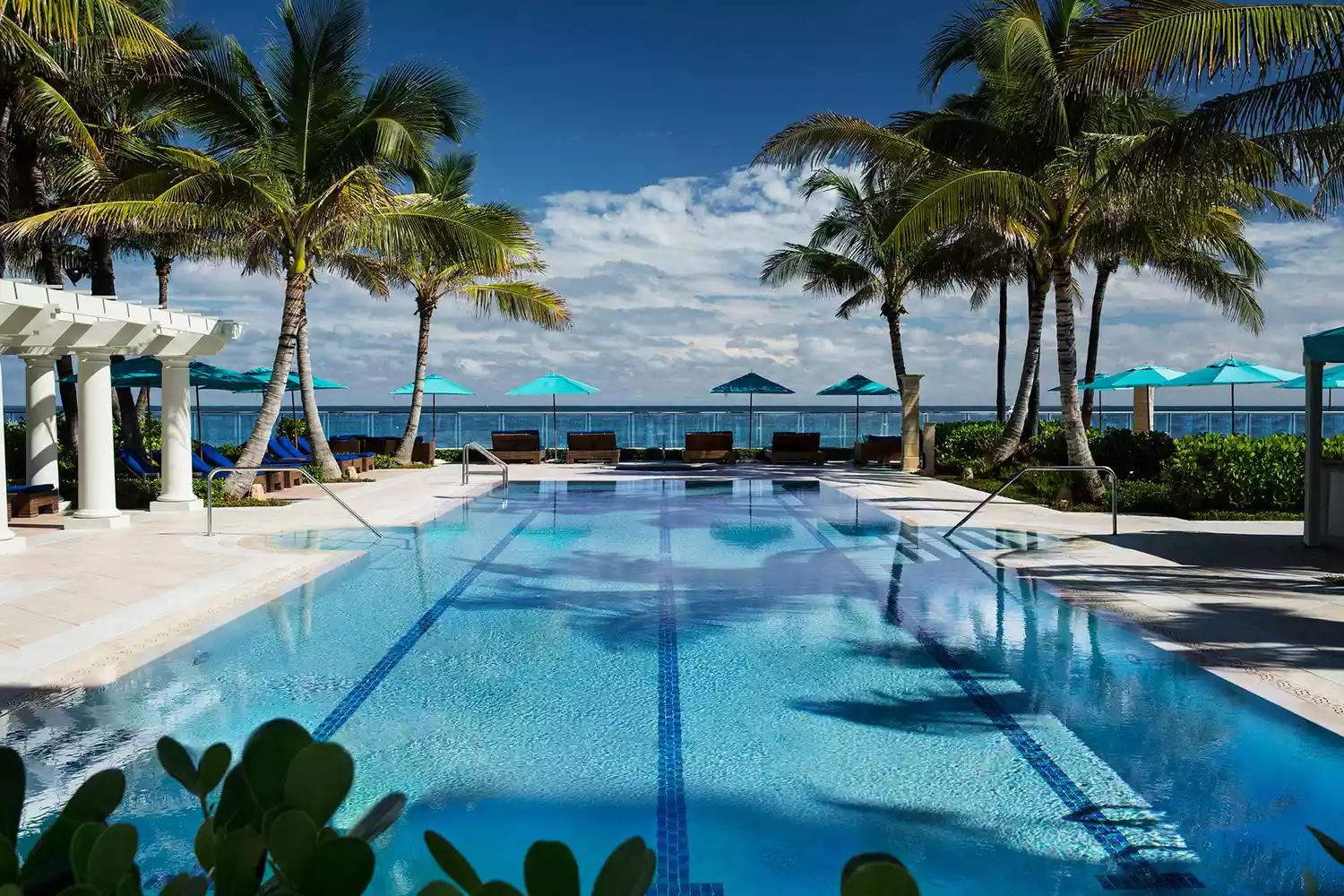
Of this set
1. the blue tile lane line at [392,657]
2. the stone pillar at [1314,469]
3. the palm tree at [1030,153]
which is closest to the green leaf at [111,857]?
the blue tile lane line at [392,657]

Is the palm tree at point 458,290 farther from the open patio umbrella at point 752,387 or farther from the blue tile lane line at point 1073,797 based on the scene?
the blue tile lane line at point 1073,797

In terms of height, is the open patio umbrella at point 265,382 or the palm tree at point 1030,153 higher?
the palm tree at point 1030,153

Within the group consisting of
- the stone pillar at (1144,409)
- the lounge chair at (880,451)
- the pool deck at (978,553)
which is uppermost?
the stone pillar at (1144,409)

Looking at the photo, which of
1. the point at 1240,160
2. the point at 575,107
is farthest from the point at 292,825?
the point at 575,107

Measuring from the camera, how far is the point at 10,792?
1037 mm

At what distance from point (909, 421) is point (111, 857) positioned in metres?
21.9

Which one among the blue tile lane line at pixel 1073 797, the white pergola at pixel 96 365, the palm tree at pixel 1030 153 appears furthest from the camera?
the palm tree at pixel 1030 153

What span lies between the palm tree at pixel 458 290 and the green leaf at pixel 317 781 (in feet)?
70.8

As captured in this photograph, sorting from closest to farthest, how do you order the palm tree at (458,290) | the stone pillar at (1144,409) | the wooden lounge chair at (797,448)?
1. the stone pillar at (1144,409)
2. the palm tree at (458,290)
3. the wooden lounge chair at (797,448)

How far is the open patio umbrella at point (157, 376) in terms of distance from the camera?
1556cm

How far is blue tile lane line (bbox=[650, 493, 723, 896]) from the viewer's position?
3555 millimetres

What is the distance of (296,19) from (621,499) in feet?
29.8

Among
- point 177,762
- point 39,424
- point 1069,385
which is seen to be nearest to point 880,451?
point 1069,385

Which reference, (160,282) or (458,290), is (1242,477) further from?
(160,282)
